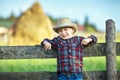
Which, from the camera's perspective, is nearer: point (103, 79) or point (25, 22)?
point (103, 79)

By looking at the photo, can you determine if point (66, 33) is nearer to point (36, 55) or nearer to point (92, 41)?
point (92, 41)

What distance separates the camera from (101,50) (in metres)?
8.59

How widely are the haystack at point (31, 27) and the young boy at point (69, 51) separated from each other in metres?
19.6

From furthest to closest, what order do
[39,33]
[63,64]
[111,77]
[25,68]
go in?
1. [39,33]
2. [25,68]
3. [111,77]
4. [63,64]

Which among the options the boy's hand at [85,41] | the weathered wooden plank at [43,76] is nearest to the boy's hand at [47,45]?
the boy's hand at [85,41]

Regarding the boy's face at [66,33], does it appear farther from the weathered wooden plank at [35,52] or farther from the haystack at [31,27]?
the haystack at [31,27]

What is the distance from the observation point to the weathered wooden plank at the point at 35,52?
337 inches

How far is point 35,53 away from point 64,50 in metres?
0.83

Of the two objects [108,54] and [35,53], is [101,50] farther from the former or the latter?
[35,53]

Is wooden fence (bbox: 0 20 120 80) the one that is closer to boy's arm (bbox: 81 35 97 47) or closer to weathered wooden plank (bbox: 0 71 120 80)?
weathered wooden plank (bbox: 0 71 120 80)

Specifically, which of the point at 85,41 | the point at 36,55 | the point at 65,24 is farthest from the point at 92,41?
the point at 36,55

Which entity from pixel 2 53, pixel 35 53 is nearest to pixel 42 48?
pixel 35 53

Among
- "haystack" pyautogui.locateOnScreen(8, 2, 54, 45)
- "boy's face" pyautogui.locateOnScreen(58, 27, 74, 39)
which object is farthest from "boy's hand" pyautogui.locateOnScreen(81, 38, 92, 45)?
"haystack" pyautogui.locateOnScreen(8, 2, 54, 45)

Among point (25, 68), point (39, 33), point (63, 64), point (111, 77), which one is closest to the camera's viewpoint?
point (63, 64)
